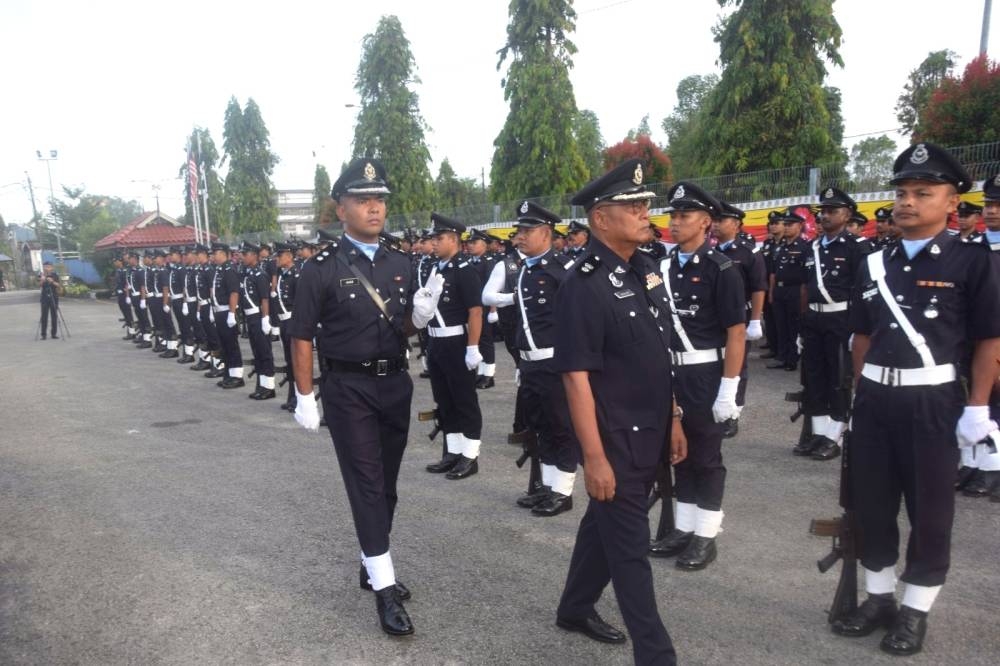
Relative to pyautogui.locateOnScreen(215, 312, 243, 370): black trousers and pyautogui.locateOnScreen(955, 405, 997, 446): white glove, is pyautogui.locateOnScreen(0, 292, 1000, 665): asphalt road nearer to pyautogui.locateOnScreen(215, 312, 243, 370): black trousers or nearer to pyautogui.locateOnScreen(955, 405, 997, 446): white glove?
pyautogui.locateOnScreen(955, 405, 997, 446): white glove

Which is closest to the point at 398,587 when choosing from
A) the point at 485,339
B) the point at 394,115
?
the point at 485,339

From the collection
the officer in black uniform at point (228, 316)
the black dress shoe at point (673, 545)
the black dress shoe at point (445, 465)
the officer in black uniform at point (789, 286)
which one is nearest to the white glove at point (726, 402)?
the black dress shoe at point (673, 545)

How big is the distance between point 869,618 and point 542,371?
8.76ft

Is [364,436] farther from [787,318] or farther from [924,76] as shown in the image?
[924,76]

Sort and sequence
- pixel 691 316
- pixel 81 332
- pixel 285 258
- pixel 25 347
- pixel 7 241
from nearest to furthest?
1. pixel 691 316
2. pixel 285 258
3. pixel 25 347
4. pixel 81 332
5. pixel 7 241

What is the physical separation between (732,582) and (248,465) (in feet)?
15.8

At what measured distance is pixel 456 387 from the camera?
21.0 ft

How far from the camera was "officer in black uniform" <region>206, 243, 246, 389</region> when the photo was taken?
36.5 ft

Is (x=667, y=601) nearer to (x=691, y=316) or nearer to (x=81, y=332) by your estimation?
(x=691, y=316)

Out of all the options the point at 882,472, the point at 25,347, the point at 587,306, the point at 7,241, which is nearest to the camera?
the point at 587,306

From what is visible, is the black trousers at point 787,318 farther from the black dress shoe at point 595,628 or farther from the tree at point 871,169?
the black dress shoe at point 595,628

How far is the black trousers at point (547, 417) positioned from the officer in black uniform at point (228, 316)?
23.5ft

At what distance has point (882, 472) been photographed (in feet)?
11.0

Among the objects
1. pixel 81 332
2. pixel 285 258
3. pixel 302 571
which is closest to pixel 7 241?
pixel 81 332
